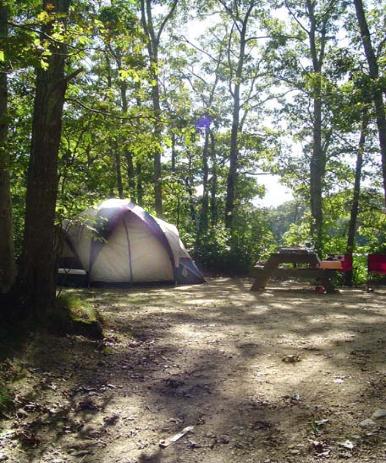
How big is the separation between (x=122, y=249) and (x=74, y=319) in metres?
7.48

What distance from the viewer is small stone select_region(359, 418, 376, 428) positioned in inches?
137

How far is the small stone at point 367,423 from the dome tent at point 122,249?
10.2 m

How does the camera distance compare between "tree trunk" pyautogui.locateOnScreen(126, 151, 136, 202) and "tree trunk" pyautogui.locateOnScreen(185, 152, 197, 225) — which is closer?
"tree trunk" pyautogui.locateOnScreen(126, 151, 136, 202)

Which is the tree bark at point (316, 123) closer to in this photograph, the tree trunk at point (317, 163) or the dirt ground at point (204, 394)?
the tree trunk at point (317, 163)

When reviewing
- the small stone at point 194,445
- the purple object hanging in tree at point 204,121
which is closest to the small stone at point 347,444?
the small stone at point 194,445

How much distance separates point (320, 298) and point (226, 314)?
330cm

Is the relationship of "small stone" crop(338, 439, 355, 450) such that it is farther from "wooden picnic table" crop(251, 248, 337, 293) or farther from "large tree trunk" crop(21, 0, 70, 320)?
"wooden picnic table" crop(251, 248, 337, 293)

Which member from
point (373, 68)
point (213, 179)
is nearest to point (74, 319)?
point (373, 68)

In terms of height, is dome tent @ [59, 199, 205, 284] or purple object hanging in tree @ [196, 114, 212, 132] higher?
purple object hanging in tree @ [196, 114, 212, 132]

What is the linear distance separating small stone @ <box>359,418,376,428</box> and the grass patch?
11.6 feet

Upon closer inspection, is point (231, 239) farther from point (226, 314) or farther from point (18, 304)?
point (18, 304)

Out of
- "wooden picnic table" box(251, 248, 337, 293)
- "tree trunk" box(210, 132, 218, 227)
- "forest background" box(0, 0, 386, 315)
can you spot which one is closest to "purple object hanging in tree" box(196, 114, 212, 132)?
"forest background" box(0, 0, 386, 315)

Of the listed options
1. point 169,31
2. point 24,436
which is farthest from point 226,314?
point 169,31

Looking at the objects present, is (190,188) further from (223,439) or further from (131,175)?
(223,439)
